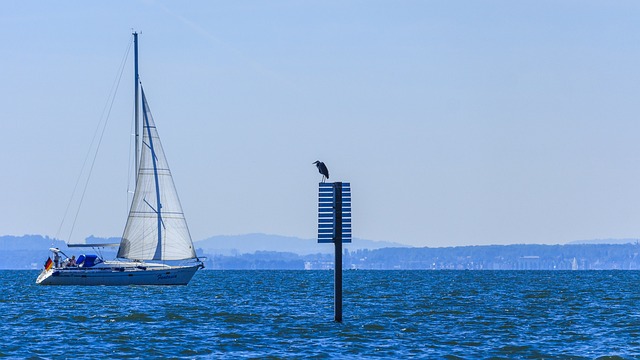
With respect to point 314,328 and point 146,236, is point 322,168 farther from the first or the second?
point 146,236

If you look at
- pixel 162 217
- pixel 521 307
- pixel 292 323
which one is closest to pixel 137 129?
pixel 162 217

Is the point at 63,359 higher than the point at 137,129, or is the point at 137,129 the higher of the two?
the point at 137,129

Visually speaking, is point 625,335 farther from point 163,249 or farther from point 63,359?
point 163,249

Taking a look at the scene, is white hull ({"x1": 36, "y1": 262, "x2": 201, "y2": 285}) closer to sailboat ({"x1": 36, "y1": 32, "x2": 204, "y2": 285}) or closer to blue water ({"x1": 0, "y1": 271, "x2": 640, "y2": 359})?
sailboat ({"x1": 36, "y1": 32, "x2": 204, "y2": 285})

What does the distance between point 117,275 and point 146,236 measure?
12.4ft

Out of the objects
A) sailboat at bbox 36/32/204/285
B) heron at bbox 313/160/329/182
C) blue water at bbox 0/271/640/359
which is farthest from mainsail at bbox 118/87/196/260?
heron at bbox 313/160/329/182

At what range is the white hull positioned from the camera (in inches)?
3688

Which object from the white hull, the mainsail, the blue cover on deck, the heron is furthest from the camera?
the blue cover on deck

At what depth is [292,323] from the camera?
5544 cm

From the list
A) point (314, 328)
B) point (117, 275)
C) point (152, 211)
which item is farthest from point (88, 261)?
point (314, 328)

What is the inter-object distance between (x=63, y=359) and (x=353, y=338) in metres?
11.8

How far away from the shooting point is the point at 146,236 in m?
94.8

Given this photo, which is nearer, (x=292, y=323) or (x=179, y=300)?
(x=292, y=323)

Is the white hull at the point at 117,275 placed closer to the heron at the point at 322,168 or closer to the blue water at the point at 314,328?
the blue water at the point at 314,328
